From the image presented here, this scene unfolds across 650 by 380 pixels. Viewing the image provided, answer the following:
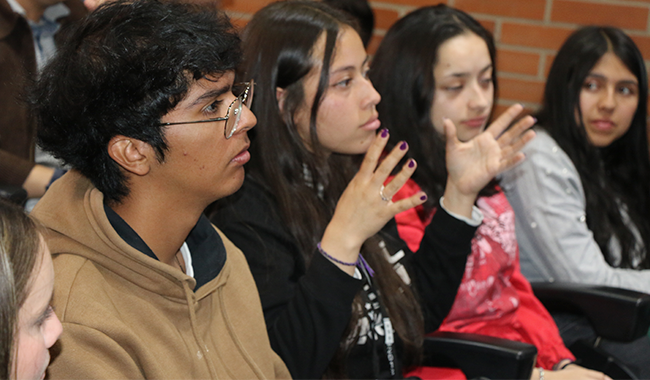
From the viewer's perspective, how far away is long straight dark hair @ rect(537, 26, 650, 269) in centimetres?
203

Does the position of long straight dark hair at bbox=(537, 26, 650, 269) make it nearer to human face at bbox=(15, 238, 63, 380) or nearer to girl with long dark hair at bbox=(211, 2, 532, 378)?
girl with long dark hair at bbox=(211, 2, 532, 378)

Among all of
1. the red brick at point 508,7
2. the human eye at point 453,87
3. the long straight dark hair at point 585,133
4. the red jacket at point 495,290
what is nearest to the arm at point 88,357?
the red jacket at point 495,290

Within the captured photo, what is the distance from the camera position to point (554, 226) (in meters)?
1.84

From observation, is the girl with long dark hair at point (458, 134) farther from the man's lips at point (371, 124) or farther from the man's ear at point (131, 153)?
the man's ear at point (131, 153)

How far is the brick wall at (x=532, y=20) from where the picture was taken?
95.2 inches

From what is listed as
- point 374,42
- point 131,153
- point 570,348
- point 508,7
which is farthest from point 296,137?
point 508,7

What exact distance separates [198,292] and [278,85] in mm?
554

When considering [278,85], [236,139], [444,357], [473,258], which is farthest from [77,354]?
[473,258]

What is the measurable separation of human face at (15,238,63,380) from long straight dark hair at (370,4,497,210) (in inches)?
44.8

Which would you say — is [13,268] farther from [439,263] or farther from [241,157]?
[439,263]

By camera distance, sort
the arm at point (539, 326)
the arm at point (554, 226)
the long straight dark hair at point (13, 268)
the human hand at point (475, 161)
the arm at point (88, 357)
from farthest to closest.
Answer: the arm at point (554, 226) < the arm at point (539, 326) < the human hand at point (475, 161) < the arm at point (88, 357) < the long straight dark hair at point (13, 268)

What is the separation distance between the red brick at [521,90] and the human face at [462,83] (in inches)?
32.3

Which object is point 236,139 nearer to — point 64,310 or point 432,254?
point 64,310

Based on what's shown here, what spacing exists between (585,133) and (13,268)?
6.13ft
